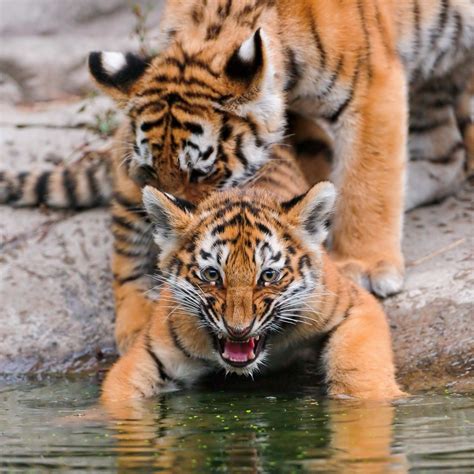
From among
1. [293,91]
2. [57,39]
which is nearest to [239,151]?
[293,91]

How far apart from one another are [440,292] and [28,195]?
7.47ft

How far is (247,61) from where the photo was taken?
201 inches

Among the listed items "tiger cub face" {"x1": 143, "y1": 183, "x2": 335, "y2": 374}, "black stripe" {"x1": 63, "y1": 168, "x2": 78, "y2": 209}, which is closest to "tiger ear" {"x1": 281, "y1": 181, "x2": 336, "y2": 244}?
"tiger cub face" {"x1": 143, "y1": 183, "x2": 335, "y2": 374}

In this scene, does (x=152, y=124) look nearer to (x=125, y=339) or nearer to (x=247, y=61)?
(x=247, y=61)

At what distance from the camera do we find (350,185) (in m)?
5.73

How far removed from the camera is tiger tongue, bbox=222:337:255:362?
15.1ft

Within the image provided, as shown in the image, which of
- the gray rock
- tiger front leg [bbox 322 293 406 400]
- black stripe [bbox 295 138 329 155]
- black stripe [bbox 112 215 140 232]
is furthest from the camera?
the gray rock

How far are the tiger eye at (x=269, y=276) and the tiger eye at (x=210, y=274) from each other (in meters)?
0.16

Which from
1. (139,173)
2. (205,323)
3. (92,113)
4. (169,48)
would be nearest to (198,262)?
(205,323)

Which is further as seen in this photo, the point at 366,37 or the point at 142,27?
the point at 142,27

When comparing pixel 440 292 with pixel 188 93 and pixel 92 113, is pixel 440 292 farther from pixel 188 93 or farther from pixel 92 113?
pixel 92 113

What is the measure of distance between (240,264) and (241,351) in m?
0.32

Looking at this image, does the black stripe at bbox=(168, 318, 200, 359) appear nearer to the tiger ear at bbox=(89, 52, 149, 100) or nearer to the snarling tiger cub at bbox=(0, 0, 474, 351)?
the snarling tiger cub at bbox=(0, 0, 474, 351)

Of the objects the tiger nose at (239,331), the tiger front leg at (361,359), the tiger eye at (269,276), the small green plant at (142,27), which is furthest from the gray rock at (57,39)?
the tiger nose at (239,331)
